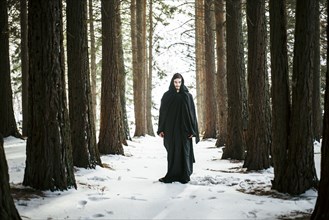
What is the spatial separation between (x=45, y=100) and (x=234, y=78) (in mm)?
A: 6699

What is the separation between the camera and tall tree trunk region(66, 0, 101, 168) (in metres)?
8.10

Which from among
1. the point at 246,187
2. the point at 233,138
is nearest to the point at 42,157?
the point at 246,187

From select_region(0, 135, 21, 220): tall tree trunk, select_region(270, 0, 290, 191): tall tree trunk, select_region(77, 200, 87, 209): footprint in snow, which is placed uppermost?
select_region(270, 0, 290, 191): tall tree trunk

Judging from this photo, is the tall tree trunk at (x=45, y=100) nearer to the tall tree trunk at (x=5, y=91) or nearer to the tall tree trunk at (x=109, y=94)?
the tall tree trunk at (x=109, y=94)

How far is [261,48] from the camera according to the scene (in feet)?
28.3

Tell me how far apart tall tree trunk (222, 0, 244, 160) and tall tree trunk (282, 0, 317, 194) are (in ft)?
16.1

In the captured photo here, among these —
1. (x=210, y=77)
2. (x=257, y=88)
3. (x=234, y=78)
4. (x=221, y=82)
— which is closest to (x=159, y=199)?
(x=257, y=88)

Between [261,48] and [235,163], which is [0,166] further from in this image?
[235,163]

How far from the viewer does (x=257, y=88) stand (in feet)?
28.8

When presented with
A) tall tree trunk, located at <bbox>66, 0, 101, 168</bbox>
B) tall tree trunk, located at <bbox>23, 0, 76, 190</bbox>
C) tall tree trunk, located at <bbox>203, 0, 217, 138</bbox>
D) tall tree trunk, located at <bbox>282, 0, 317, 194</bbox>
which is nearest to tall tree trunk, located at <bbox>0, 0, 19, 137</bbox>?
tall tree trunk, located at <bbox>66, 0, 101, 168</bbox>

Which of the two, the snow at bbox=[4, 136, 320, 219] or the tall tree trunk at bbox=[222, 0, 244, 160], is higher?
the tall tree trunk at bbox=[222, 0, 244, 160]

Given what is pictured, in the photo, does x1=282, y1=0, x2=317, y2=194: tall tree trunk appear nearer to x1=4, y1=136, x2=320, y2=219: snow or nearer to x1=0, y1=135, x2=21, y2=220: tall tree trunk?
x1=4, y1=136, x2=320, y2=219: snow

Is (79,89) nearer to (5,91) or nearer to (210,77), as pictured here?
(5,91)

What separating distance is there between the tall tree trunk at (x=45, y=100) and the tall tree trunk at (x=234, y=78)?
20.6ft
